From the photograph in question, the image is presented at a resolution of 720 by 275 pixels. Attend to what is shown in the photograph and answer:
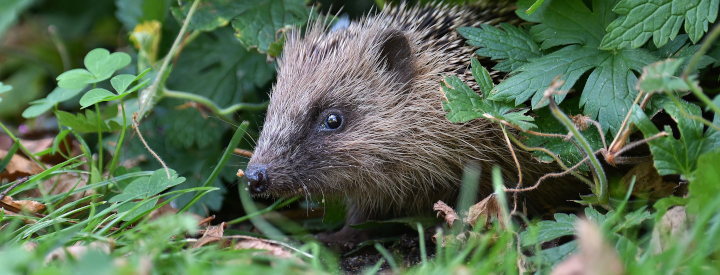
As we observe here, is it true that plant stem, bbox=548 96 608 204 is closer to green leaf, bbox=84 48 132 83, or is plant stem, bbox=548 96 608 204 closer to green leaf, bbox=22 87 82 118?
green leaf, bbox=84 48 132 83

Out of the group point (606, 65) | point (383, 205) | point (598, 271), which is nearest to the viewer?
point (598, 271)

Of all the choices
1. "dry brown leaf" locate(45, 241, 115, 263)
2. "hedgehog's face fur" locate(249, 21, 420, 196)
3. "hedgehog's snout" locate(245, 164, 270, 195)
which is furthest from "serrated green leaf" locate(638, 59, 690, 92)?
"dry brown leaf" locate(45, 241, 115, 263)

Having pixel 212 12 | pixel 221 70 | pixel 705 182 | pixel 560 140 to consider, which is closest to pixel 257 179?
pixel 212 12

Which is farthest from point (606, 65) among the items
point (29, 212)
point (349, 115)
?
point (29, 212)

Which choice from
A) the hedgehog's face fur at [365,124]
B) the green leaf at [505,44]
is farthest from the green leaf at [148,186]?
the green leaf at [505,44]

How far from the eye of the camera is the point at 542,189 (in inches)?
144

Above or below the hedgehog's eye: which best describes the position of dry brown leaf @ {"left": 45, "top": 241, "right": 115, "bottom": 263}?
below

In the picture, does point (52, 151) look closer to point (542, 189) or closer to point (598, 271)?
point (542, 189)

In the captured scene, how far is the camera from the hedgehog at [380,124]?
11.3 ft

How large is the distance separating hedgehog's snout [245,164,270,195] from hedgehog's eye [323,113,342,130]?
0.36 m

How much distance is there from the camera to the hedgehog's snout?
329cm

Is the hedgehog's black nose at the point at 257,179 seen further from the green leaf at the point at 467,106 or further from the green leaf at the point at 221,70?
the green leaf at the point at 221,70

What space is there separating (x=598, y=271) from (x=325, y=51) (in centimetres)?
203

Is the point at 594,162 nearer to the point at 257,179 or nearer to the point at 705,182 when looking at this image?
the point at 705,182
